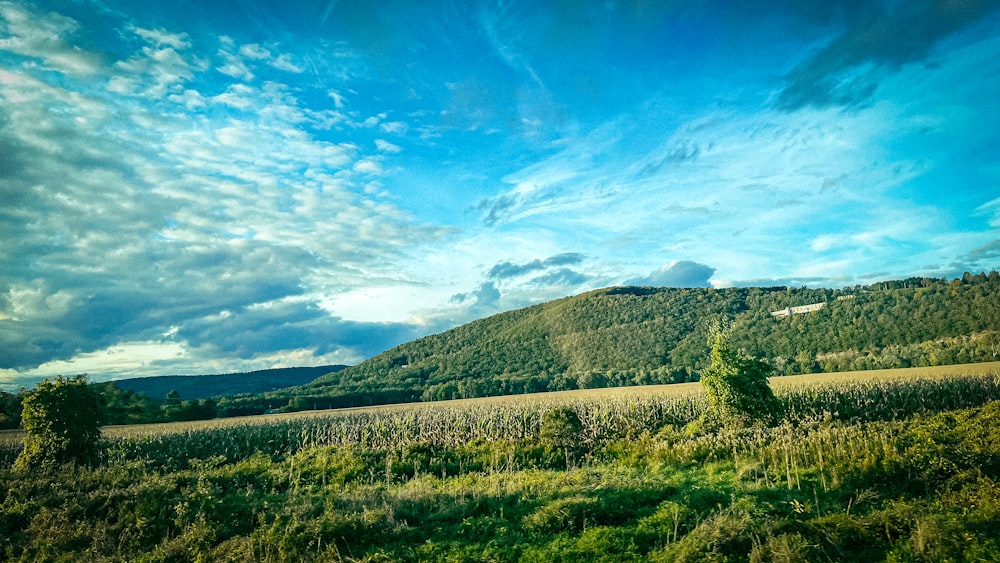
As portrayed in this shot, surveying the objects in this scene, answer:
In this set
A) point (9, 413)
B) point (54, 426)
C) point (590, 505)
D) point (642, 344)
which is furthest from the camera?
point (642, 344)

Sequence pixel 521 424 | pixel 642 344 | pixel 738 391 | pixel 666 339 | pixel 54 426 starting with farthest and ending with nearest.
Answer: pixel 642 344
pixel 666 339
pixel 521 424
pixel 738 391
pixel 54 426

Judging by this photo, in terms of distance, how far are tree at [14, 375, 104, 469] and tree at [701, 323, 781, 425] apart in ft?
84.8

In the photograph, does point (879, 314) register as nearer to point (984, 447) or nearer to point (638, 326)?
point (638, 326)

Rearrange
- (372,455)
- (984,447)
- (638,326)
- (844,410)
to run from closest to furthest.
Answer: (984,447)
(372,455)
(844,410)
(638,326)

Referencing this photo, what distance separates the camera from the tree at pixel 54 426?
1884 cm

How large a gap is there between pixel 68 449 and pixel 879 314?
102577 mm

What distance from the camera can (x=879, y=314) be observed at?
272 ft

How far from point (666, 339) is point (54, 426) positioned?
101453 millimetres

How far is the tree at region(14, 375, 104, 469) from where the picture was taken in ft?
61.8

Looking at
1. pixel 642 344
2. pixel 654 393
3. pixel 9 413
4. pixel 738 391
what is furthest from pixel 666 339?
pixel 9 413

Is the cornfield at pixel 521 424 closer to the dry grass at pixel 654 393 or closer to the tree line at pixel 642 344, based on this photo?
the dry grass at pixel 654 393

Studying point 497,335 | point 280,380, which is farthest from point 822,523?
point 280,380

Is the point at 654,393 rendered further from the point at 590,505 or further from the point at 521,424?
the point at 590,505

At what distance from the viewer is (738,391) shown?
21922 millimetres
